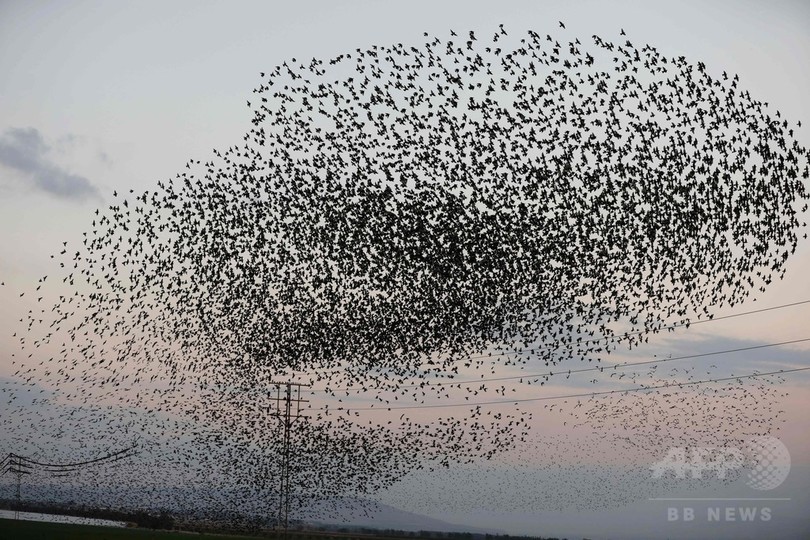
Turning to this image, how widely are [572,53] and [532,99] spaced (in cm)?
353

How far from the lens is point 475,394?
57656mm

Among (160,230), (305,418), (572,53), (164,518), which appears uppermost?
(572,53)

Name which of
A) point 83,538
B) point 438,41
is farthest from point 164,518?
point 438,41

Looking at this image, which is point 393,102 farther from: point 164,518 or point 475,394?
point 164,518

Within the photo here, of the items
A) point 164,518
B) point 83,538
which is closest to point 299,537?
point 83,538

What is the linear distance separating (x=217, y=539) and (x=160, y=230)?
31870 millimetres

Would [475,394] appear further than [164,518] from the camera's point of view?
No

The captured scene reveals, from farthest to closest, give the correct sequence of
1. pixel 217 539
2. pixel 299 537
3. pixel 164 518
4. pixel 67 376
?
pixel 164 518 → pixel 299 537 → pixel 217 539 → pixel 67 376

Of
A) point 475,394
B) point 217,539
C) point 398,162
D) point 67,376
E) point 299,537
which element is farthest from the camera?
point 299,537

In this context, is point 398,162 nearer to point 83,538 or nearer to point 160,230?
point 160,230

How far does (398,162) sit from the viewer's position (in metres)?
36.5

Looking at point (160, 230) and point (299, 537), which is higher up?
point (160, 230)

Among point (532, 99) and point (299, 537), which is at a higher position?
point (532, 99)

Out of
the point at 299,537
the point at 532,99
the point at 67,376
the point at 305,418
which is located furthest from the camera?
the point at 299,537
